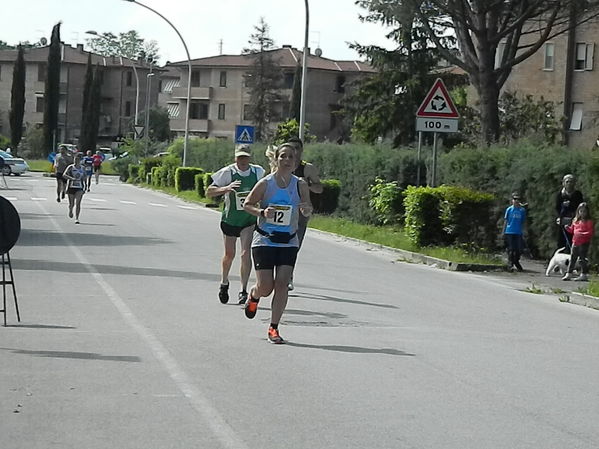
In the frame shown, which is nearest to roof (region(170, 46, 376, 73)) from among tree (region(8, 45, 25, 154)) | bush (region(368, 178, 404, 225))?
tree (region(8, 45, 25, 154))

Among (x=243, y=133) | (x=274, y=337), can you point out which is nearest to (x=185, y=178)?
(x=243, y=133)

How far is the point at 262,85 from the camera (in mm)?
103312

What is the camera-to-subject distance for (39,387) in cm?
889

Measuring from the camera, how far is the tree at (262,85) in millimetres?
103125

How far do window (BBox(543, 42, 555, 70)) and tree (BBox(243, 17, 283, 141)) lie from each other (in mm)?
41621

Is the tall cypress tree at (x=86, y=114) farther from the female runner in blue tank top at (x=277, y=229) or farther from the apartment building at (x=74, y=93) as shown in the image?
the female runner in blue tank top at (x=277, y=229)

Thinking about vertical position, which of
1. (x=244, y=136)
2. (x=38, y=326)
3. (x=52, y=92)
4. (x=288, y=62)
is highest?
(x=288, y=62)

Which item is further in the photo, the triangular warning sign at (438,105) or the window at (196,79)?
the window at (196,79)

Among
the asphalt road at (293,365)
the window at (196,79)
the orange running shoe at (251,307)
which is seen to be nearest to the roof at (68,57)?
the window at (196,79)

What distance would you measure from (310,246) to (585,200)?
22.2 ft

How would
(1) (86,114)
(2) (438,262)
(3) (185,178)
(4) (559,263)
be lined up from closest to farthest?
(4) (559,263), (2) (438,262), (3) (185,178), (1) (86,114)

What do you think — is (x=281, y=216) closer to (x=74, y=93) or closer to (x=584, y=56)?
(x=584, y=56)

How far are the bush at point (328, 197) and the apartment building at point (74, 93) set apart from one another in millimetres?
89365

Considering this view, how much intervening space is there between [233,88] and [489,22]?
74.0 meters
